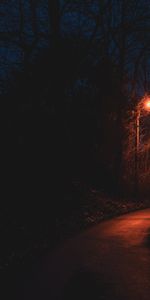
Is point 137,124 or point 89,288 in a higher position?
point 137,124

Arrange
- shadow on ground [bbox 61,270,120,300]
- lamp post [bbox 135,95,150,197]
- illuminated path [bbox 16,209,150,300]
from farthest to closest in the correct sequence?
lamp post [bbox 135,95,150,197]
illuminated path [bbox 16,209,150,300]
shadow on ground [bbox 61,270,120,300]

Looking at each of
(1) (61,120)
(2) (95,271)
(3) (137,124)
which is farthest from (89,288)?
(3) (137,124)

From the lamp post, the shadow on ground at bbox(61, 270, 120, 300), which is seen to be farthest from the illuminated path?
the lamp post

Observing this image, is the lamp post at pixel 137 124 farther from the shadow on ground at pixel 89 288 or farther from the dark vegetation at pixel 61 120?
the shadow on ground at pixel 89 288

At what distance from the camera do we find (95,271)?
38.5 ft

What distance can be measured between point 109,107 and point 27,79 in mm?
10306

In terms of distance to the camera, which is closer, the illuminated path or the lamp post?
the illuminated path

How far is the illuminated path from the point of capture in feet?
31.6

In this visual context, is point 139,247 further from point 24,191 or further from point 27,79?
point 27,79

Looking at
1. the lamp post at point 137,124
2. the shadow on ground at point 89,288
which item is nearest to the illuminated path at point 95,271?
the shadow on ground at point 89,288

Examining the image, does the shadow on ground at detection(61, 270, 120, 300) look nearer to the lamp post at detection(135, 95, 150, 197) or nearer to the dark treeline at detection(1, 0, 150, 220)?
the dark treeline at detection(1, 0, 150, 220)

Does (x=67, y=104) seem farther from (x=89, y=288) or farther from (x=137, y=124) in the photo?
(x=89, y=288)

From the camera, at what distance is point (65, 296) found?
9.37 metres

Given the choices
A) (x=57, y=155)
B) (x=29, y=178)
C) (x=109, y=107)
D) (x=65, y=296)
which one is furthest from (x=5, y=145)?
(x=109, y=107)
